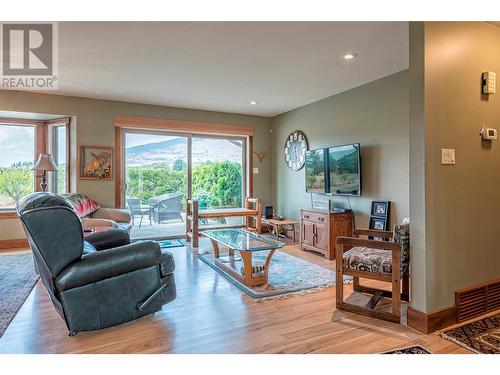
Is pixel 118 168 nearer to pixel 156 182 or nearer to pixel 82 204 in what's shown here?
pixel 156 182

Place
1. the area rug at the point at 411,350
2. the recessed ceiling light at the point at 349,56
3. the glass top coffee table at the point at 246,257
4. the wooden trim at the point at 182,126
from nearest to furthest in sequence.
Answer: the area rug at the point at 411,350
the glass top coffee table at the point at 246,257
the recessed ceiling light at the point at 349,56
the wooden trim at the point at 182,126

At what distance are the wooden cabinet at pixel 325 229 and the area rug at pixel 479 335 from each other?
197 cm

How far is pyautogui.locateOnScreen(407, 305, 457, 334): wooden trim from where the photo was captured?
216 centimetres

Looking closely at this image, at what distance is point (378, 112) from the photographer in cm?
405

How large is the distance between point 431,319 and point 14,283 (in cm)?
381

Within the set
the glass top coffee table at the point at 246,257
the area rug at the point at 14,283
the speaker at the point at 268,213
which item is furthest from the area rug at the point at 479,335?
the speaker at the point at 268,213

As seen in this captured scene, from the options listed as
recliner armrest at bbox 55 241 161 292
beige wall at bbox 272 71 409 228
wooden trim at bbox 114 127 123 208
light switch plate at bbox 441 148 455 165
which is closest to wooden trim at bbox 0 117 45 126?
wooden trim at bbox 114 127 123 208

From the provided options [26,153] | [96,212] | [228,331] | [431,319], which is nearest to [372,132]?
[431,319]

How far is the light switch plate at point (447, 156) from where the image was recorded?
7.33ft

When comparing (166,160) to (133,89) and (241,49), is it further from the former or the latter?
(241,49)

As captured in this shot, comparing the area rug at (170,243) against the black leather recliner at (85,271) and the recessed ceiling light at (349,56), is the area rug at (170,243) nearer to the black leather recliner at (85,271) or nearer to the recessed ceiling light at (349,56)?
the black leather recliner at (85,271)

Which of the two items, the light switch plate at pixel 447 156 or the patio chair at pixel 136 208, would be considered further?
the patio chair at pixel 136 208
